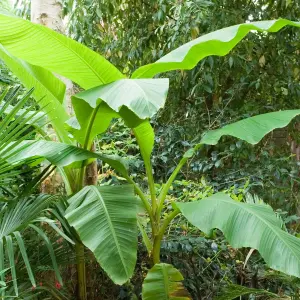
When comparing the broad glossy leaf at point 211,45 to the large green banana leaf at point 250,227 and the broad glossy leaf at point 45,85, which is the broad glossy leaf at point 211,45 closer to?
the broad glossy leaf at point 45,85

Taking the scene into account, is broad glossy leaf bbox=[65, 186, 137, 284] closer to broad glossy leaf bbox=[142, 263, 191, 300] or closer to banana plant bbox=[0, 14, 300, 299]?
banana plant bbox=[0, 14, 300, 299]

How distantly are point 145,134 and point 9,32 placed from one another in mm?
862

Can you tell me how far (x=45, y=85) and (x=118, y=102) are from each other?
80cm

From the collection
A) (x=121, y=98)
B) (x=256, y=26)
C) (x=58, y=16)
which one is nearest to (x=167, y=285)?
(x=121, y=98)

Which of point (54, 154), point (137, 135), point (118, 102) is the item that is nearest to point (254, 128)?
point (137, 135)

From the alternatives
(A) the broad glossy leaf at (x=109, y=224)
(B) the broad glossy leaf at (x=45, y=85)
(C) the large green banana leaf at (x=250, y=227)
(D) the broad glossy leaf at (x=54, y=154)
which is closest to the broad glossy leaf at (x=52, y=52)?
(B) the broad glossy leaf at (x=45, y=85)

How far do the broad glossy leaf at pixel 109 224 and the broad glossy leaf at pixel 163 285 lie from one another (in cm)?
33

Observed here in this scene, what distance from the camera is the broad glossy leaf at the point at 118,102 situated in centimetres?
165

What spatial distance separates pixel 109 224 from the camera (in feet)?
6.06

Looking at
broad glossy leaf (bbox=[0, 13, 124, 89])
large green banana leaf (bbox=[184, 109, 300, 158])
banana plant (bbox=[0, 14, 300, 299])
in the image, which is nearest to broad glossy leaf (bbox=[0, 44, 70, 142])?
banana plant (bbox=[0, 14, 300, 299])

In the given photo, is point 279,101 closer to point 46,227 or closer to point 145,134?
point 145,134

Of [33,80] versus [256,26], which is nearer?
[256,26]

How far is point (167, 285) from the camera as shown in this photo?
2.06 metres

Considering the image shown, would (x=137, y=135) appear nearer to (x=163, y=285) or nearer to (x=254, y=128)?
(x=254, y=128)
